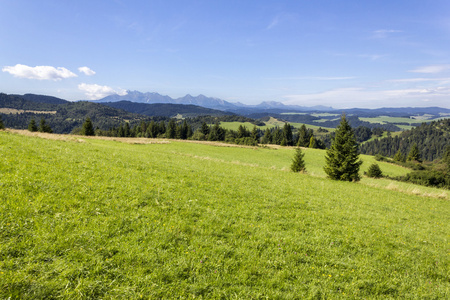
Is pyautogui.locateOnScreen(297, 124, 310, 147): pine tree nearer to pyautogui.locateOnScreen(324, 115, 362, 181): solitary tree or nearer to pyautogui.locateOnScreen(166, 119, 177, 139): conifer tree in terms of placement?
pyautogui.locateOnScreen(166, 119, 177, 139): conifer tree

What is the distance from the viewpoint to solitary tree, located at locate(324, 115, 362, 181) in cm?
2719

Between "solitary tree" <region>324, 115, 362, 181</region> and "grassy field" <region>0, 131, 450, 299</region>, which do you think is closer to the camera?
"grassy field" <region>0, 131, 450, 299</region>

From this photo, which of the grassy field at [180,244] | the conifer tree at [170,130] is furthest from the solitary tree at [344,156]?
the conifer tree at [170,130]

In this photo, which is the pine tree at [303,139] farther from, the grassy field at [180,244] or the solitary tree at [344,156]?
the grassy field at [180,244]

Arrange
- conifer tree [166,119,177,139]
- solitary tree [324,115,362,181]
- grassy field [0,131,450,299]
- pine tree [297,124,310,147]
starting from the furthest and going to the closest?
pine tree [297,124,310,147] < conifer tree [166,119,177,139] < solitary tree [324,115,362,181] < grassy field [0,131,450,299]

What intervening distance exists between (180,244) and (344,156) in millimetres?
27627

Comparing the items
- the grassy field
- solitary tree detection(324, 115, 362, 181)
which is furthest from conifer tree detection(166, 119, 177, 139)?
the grassy field

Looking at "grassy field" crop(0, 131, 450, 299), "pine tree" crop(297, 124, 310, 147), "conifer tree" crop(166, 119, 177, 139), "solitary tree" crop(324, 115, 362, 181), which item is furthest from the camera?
"pine tree" crop(297, 124, 310, 147)

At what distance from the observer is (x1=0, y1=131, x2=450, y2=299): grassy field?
16.1 feet

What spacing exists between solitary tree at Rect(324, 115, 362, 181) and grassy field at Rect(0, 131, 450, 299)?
1565 cm

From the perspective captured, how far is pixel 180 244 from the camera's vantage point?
21.9 feet

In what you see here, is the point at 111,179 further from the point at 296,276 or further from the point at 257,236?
the point at 296,276

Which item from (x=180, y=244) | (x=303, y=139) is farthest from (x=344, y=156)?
(x=303, y=139)

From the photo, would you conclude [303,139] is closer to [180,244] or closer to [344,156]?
[344,156]
